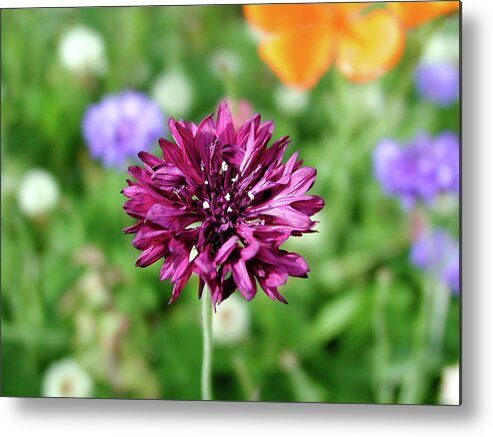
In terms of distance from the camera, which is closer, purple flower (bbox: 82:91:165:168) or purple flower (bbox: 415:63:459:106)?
purple flower (bbox: 415:63:459:106)

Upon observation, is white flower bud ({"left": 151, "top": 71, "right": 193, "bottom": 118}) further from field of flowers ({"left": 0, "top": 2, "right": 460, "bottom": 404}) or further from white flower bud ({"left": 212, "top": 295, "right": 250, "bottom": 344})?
white flower bud ({"left": 212, "top": 295, "right": 250, "bottom": 344})

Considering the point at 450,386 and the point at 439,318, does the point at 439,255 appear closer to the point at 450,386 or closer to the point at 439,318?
the point at 439,318

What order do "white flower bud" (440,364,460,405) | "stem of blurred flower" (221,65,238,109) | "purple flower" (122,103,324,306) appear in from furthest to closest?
"stem of blurred flower" (221,65,238,109) → "white flower bud" (440,364,460,405) → "purple flower" (122,103,324,306)

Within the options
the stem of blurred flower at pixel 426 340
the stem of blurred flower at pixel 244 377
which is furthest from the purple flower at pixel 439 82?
the stem of blurred flower at pixel 244 377

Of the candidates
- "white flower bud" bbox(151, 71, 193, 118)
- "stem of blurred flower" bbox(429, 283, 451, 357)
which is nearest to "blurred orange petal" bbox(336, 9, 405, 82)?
"white flower bud" bbox(151, 71, 193, 118)

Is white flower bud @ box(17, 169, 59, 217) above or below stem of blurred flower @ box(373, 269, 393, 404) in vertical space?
above
